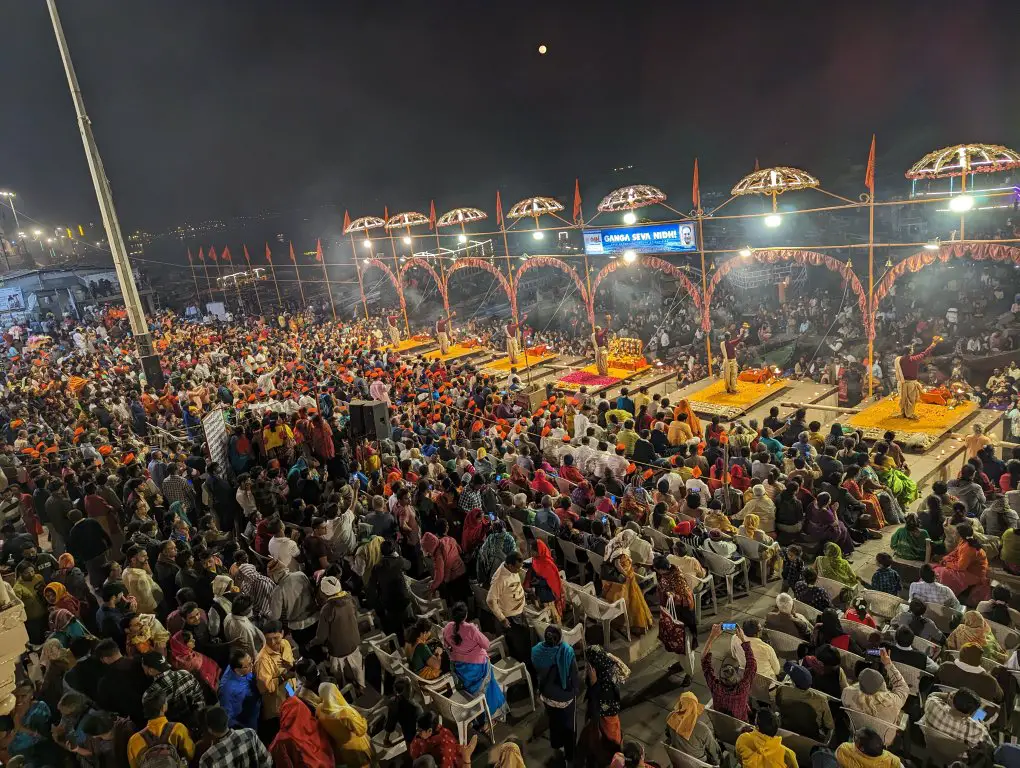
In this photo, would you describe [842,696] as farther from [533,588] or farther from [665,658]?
[533,588]

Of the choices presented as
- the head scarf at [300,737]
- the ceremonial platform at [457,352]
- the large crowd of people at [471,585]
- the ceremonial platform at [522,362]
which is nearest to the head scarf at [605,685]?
the large crowd of people at [471,585]

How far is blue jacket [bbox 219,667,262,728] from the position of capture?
176 inches

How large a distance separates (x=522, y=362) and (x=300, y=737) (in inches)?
642

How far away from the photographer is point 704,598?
672 cm

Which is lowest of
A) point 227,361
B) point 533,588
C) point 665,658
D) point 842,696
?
point 665,658

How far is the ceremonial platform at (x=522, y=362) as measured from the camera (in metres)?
19.8

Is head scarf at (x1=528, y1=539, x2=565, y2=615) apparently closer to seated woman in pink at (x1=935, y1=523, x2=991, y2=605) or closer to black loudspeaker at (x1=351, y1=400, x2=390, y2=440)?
seated woman in pink at (x1=935, y1=523, x2=991, y2=605)

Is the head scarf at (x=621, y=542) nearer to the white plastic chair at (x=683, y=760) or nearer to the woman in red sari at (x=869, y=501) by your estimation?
the white plastic chair at (x=683, y=760)

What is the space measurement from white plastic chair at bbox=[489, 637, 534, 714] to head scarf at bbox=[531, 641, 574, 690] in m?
0.75

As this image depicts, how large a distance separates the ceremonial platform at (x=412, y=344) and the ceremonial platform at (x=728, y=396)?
1070 cm

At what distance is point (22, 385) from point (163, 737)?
16.7 m

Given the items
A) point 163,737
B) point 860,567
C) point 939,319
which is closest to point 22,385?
point 163,737

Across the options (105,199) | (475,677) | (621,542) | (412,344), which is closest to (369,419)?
(621,542)

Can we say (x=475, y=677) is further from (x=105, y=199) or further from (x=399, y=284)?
(x=399, y=284)
